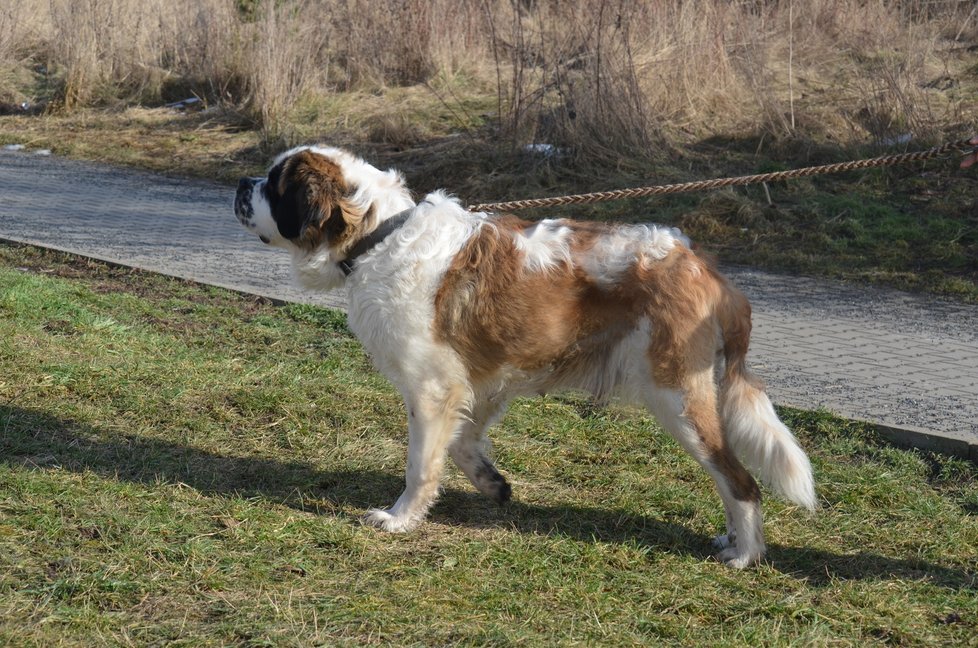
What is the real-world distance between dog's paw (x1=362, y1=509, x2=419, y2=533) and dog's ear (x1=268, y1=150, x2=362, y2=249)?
4.07 ft

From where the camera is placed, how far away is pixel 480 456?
539 cm

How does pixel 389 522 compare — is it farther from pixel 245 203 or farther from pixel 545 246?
pixel 245 203

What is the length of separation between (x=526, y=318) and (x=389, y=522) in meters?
1.11

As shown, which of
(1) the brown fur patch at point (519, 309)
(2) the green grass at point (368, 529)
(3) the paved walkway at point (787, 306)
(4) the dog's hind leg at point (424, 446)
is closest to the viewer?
(2) the green grass at point (368, 529)

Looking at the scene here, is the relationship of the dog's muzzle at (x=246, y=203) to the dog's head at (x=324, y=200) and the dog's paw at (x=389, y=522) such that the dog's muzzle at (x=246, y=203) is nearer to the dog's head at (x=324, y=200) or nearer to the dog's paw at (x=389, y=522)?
the dog's head at (x=324, y=200)

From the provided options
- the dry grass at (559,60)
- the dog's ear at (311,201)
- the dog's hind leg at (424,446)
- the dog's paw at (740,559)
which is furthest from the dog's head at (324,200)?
the dry grass at (559,60)

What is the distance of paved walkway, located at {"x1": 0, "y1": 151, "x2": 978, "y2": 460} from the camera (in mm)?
6926

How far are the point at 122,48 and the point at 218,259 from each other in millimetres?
11365

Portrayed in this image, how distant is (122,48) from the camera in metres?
20.2

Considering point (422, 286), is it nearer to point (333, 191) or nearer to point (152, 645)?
point (333, 191)

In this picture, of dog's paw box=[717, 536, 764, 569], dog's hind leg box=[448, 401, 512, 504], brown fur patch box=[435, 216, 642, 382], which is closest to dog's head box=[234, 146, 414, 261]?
brown fur patch box=[435, 216, 642, 382]

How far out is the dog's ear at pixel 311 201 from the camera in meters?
4.97

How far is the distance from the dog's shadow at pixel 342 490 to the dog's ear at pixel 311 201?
47.8 inches

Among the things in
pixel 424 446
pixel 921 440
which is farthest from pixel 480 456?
pixel 921 440
